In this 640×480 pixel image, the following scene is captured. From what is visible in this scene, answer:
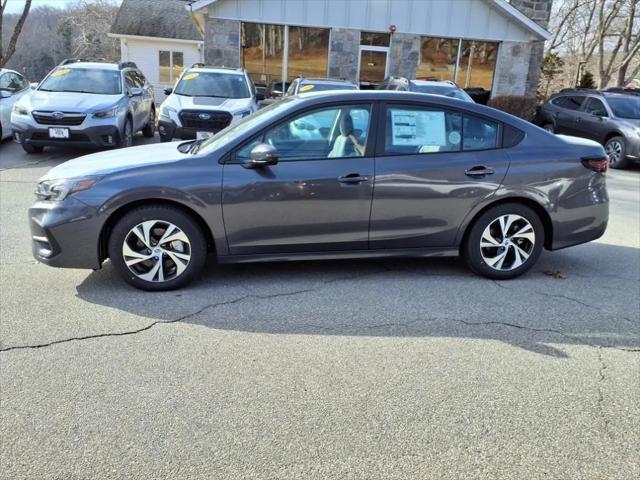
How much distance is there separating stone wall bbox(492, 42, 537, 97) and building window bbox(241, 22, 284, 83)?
25.0ft

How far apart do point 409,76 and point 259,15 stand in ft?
17.8

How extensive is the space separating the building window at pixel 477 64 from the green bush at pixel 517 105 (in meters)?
1.70

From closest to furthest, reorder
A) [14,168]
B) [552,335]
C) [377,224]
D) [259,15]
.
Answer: [552,335], [377,224], [14,168], [259,15]

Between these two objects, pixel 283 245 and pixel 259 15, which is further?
pixel 259 15

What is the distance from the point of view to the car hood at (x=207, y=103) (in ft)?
36.9

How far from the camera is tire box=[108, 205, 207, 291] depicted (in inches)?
179

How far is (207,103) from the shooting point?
11.5 meters

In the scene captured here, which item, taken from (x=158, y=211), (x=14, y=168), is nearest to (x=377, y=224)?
(x=158, y=211)

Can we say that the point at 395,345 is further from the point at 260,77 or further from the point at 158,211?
the point at 260,77

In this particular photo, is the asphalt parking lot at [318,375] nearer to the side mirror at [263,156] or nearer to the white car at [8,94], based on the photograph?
the side mirror at [263,156]

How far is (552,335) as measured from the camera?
4.15m

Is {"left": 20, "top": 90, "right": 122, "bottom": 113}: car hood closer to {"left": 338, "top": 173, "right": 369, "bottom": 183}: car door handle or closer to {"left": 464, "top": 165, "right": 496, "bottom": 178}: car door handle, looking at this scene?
{"left": 338, "top": 173, "right": 369, "bottom": 183}: car door handle

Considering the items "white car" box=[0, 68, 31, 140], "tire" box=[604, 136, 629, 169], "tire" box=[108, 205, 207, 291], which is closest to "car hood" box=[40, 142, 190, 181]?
"tire" box=[108, 205, 207, 291]

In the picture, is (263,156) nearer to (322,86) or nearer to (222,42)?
(322,86)
